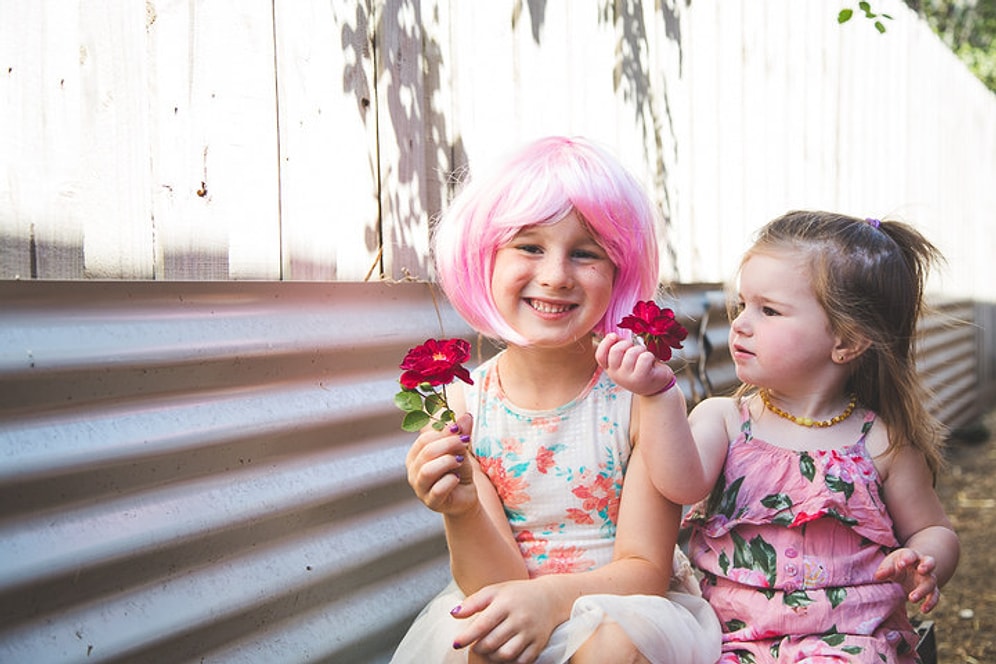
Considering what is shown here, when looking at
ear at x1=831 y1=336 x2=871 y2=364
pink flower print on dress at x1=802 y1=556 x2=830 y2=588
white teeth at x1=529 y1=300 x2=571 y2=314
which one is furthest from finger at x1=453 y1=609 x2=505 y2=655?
ear at x1=831 y1=336 x2=871 y2=364

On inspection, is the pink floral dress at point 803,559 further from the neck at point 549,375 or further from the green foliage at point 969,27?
the green foliage at point 969,27

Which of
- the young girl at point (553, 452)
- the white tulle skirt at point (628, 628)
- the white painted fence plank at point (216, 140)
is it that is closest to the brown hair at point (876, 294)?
the young girl at point (553, 452)

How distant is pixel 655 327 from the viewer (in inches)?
68.1

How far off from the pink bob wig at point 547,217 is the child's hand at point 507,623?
54 cm

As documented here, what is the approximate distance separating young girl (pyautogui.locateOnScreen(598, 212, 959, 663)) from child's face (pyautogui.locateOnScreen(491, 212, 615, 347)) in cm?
41

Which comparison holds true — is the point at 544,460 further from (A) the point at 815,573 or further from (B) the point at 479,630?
(A) the point at 815,573

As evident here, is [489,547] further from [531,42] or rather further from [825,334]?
[531,42]

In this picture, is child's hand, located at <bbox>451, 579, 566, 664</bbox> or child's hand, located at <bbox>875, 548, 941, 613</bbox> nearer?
child's hand, located at <bbox>451, 579, 566, 664</bbox>

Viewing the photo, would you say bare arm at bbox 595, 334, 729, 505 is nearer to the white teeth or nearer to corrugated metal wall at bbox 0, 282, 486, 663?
the white teeth

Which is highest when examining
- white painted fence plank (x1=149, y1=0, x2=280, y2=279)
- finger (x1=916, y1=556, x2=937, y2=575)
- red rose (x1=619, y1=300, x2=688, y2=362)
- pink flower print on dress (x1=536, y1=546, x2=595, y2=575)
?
white painted fence plank (x1=149, y1=0, x2=280, y2=279)

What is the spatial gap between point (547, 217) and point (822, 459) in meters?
0.86

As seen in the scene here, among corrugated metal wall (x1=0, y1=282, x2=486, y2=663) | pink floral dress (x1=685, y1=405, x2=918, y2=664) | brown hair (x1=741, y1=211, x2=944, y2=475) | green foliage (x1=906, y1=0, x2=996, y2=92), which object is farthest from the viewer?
green foliage (x1=906, y1=0, x2=996, y2=92)

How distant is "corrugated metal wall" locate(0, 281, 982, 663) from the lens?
162 cm

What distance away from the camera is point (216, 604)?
1.92m
